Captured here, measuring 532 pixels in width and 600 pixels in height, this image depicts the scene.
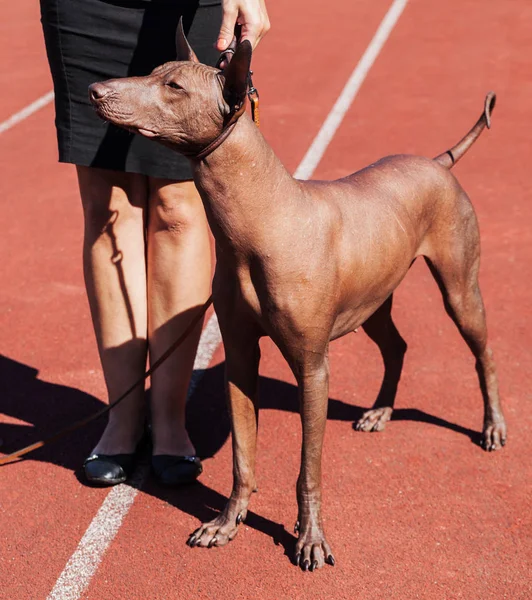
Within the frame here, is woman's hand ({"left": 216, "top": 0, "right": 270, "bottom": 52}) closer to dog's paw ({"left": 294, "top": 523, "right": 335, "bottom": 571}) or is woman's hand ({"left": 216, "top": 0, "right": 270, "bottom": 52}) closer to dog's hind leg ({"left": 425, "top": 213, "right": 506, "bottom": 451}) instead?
dog's hind leg ({"left": 425, "top": 213, "right": 506, "bottom": 451})

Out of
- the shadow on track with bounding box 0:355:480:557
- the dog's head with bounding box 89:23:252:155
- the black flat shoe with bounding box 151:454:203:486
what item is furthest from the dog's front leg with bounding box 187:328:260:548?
the dog's head with bounding box 89:23:252:155

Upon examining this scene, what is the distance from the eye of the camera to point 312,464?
11.6ft

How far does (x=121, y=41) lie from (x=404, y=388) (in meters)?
2.37

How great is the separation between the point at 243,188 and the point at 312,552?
152 cm

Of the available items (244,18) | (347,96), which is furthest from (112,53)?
(347,96)

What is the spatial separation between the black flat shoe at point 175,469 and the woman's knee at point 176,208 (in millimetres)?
1051

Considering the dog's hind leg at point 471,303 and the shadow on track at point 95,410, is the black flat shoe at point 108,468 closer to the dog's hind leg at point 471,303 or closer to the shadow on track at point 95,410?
the shadow on track at point 95,410

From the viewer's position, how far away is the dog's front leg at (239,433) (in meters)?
3.56

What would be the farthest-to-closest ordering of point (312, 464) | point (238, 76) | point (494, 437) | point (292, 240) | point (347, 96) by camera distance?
point (347, 96) → point (494, 437) → point (312, 464) → point (292, 240) → point (238, 76)

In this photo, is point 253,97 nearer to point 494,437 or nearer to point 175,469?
point 175,469

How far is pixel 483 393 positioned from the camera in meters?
4.39

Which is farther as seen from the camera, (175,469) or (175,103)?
(175,469)

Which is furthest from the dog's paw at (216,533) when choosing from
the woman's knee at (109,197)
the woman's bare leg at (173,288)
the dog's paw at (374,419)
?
the woman's knee at (109,197)

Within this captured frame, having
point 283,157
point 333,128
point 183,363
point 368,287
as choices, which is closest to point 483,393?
point 368,287
